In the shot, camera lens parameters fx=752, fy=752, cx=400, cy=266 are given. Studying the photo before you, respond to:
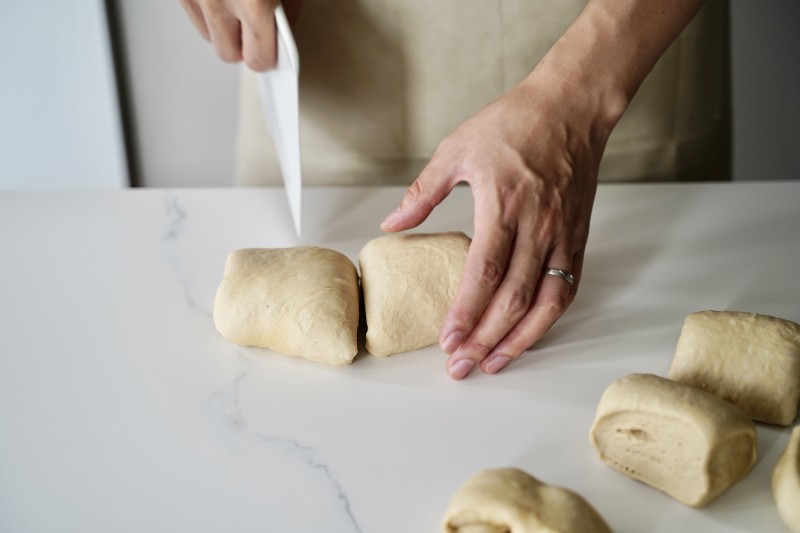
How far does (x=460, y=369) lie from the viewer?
0.93 metres

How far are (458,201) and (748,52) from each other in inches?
58.2

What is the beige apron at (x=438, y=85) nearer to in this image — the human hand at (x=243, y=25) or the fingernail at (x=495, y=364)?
the human hand at (x=243, y=25)

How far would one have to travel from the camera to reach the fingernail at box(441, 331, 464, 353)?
94 cm

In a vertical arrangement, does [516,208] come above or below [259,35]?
below

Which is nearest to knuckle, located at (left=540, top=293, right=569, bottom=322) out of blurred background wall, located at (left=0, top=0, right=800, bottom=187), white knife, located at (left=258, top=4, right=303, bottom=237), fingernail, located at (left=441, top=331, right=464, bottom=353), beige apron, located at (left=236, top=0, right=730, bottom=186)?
fingernail, located at (left=441, top=331, right=464, bottom=353)

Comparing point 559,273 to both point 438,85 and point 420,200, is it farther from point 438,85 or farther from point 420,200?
point 438,85

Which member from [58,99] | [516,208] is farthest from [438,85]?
[58,99]

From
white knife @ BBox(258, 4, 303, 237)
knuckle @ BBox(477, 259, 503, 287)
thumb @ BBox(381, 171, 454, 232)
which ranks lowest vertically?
knuckle @ BBox(477, 259, 503, 287)

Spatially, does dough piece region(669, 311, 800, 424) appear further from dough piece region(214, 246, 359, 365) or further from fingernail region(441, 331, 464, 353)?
dough piece region(214, 246, 359, 365)

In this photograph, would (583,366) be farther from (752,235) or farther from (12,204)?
(12,204)

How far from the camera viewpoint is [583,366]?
95cm

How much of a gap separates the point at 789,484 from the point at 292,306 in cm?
Result: 59

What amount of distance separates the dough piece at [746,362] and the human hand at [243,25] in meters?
0.75

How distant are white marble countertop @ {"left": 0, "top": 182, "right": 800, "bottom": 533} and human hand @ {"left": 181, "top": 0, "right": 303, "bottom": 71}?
260 millimetres
